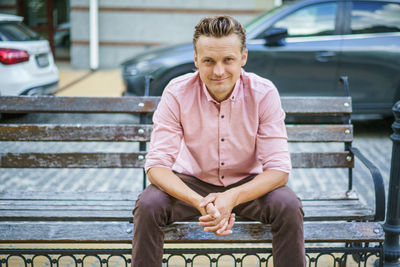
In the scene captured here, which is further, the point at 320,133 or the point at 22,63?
the point at 22,63

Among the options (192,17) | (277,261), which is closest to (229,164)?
(277,261)

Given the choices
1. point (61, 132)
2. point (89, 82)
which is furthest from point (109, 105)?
point (89, 82)

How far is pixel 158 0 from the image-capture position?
43.3 feet

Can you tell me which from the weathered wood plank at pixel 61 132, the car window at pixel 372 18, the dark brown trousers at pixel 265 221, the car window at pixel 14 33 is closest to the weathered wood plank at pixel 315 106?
the dark brown trousers at pixel 265 221

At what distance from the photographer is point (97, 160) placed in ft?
11.1

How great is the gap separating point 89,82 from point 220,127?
346 inches

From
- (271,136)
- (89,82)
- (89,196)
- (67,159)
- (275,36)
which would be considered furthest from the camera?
(89,82)

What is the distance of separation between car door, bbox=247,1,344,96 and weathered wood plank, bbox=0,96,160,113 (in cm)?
333

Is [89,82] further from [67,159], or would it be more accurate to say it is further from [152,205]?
[152,205]

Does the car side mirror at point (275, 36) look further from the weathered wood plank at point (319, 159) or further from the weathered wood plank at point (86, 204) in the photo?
the weathered wood plank at point (86, 204)

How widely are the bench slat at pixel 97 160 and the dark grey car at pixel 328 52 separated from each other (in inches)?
131

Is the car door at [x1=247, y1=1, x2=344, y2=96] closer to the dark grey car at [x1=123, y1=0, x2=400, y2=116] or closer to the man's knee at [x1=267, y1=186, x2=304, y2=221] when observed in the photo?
the dark grey car at [x1=123, y1=0, x2=400, y2=116]

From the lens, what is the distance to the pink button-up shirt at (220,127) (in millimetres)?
2768

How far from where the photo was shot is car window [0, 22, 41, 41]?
288 inches
